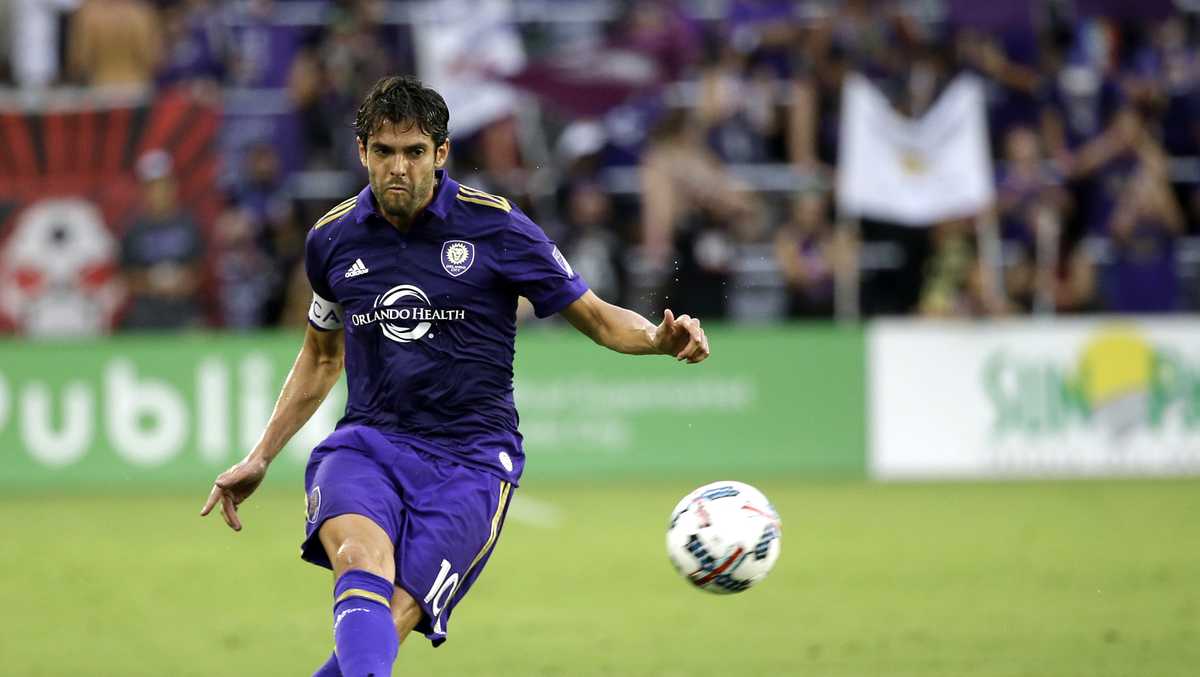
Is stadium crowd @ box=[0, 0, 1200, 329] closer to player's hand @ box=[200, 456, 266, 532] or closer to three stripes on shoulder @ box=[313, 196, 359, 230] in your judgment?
three stripes on shoulder @ box=[313, 196, 359, 230]

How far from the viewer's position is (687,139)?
62.0 feet

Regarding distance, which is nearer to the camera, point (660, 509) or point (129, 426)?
point (660, 509)

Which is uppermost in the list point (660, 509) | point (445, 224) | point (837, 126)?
point (445, 224)

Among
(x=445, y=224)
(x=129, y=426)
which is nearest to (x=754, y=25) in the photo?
(x=129, y=426)

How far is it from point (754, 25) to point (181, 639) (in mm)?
12461

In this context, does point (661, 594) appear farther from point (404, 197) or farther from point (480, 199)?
Result: point (404, 197)

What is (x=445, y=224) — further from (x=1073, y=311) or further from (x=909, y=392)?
(x=1073, y=311)

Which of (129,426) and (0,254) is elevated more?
(0,254)

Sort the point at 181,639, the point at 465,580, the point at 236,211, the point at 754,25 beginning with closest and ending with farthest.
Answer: the point at 465,580 → the point at 181,639 → the point at 236,211 → the point at 754,25

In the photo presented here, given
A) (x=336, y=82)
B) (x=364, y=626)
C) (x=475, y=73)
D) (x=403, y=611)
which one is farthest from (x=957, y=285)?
(x=364, y=626)

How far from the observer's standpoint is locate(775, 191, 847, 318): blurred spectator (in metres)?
18.9

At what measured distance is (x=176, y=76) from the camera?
64.3 feet

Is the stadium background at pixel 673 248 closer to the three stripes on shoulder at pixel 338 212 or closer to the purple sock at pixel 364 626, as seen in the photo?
the three stripes on shoulder at pixel 338 212

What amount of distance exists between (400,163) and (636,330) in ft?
3.28
